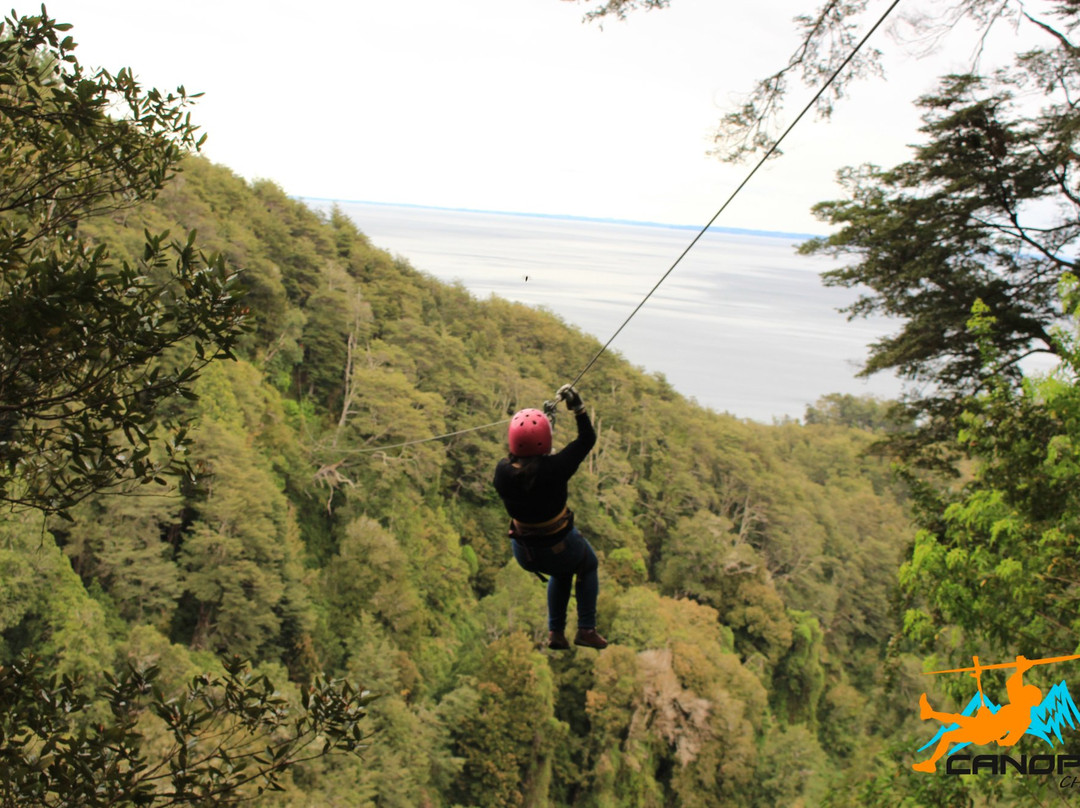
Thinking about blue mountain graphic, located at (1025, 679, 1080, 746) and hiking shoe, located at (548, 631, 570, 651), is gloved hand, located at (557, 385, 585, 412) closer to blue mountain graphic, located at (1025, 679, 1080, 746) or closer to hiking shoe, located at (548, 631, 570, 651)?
hiking shoe, located at (548, 631, 570, 651)

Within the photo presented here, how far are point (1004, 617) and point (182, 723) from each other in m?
5.41

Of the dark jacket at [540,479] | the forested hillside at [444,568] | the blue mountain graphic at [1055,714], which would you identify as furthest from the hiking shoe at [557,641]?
the forested hillside at [444,568]

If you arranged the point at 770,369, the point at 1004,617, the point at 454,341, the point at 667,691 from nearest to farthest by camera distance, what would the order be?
the point at 1004,617 < the point at 667,691 < the point at 454,341 < the point at 770,369

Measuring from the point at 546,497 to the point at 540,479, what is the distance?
10 cm

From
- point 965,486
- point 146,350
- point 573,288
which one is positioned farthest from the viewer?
point 573,288

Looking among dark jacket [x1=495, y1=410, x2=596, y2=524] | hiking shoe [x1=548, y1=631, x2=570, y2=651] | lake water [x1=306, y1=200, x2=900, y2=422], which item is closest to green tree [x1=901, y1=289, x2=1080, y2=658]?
hiking shoe [x1=548, y1=631, x2=570, y2=651]

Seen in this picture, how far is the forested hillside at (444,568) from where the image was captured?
1953 cm

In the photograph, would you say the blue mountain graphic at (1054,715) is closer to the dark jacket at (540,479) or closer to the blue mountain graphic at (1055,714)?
the blue mountain graphic at (1055,714)

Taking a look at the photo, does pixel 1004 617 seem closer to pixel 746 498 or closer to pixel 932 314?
Result: pixel 932 314

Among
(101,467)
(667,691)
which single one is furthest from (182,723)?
(667,691)

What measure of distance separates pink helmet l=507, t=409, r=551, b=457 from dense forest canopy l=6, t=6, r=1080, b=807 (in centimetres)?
121

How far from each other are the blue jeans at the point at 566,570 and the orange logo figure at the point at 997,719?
6.87 feet

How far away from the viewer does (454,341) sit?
39.0 meters

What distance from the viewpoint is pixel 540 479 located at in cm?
349
